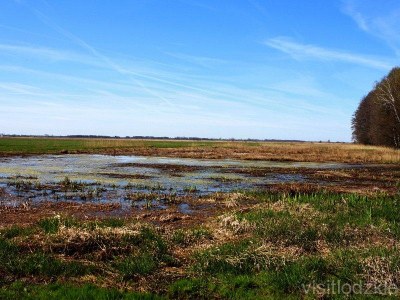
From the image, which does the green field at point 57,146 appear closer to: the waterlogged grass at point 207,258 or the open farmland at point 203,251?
the open farmland at point 203,251

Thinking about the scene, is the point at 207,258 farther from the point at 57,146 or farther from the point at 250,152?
the point at 57,146

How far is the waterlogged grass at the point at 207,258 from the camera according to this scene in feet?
24.0

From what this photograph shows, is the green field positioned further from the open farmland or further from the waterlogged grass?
the waterlogged grass

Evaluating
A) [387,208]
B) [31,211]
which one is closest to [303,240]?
[387,208]

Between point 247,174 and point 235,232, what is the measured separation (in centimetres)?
2078

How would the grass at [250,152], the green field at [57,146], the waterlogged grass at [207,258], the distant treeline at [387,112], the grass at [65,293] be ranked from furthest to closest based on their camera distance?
the distant treeline at [387,112]
the green field at [57,146]
the grass at [250,152]
the waterlogged grass at [207,258]
the grass at [65,293]

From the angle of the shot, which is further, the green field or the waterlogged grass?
the green field

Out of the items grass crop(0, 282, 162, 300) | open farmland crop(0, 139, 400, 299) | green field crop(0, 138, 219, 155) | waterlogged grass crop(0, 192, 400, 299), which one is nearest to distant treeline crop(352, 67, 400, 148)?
green field crop(0, 138, 219, 155)

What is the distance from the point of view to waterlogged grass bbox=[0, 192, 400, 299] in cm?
732

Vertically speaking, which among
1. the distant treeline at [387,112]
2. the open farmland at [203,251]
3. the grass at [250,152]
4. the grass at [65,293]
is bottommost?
the grass at [65,293]

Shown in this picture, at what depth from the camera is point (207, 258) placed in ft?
28.5

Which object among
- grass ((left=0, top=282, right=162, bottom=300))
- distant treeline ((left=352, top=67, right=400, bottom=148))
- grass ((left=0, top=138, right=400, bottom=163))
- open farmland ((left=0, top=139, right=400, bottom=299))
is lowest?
grass ((left=0, top=282, right=162, bottom=300))

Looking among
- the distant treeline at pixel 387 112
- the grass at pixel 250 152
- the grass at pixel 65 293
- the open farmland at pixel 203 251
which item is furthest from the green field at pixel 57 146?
the grass at pixel 65 293

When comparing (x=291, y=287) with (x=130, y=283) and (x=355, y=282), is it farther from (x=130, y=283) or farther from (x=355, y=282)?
(x=130, y=283)
